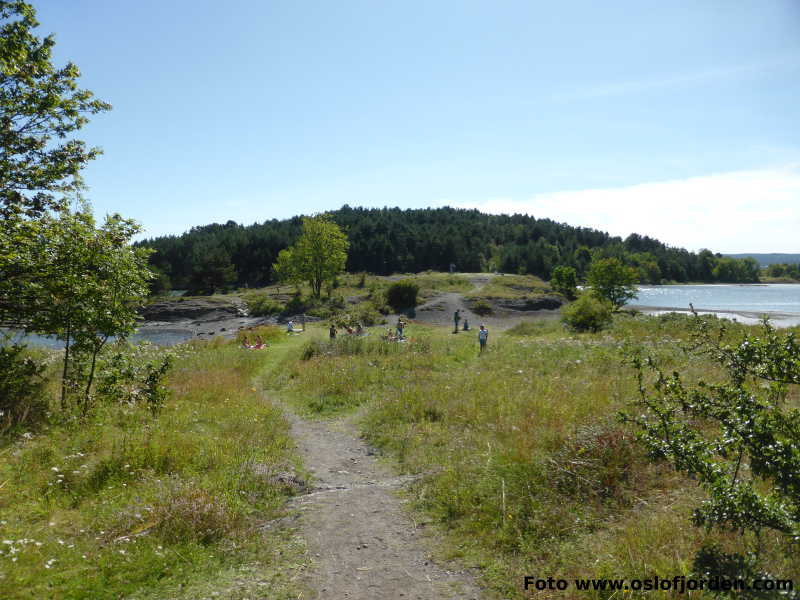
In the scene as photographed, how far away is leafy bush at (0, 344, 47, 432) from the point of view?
8522 millimetres

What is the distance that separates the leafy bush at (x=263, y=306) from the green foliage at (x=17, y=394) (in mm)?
47332

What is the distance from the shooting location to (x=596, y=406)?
8547mm

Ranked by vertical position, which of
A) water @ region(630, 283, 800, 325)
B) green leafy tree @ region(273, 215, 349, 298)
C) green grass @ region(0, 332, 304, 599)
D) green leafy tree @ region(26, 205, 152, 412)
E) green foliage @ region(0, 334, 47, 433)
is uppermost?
green leafy tree @ region(273, 215, 349, 298)

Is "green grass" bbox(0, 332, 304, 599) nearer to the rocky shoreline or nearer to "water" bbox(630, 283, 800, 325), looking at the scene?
"water" bbox(630, 283, 800, 325)

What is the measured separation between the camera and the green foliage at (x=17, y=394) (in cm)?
848

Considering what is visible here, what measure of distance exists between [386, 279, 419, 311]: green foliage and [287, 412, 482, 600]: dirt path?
4296 cm

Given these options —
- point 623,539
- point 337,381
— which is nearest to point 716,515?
point 623,539

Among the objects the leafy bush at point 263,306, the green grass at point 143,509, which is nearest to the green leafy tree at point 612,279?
the leafy bush at point 263,306

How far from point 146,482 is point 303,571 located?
324cm

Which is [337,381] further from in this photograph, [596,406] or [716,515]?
[716,515]

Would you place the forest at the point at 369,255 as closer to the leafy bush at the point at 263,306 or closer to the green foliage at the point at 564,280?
the green foliage at the point at 564,280

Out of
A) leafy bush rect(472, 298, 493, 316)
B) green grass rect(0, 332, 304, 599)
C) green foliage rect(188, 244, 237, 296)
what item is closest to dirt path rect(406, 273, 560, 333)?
leafy bush rect(472, 298, 493, 316)

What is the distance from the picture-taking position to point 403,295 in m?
51.8

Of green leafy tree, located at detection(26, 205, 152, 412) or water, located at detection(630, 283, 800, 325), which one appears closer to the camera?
green leafy tree, located at detection(26, 205, 152, 412)
